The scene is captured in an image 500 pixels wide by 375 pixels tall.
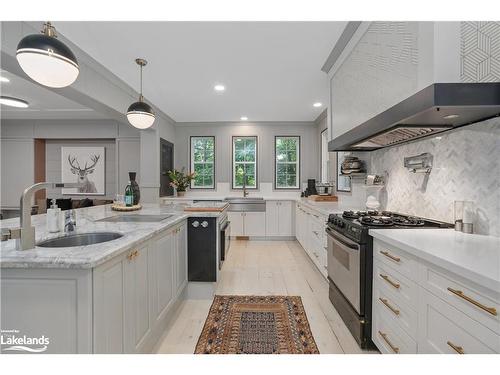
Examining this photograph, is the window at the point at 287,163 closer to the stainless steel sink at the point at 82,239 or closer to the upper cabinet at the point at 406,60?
the upper cabinet at the point at 406,60

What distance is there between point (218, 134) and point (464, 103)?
5093mm

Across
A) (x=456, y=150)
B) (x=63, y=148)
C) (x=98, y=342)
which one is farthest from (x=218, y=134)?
(x=98, y=342)

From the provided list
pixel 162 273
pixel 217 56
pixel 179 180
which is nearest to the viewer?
pixel 162 273

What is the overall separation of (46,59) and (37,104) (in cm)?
432

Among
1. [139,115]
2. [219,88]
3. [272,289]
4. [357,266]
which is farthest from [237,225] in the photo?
[357,266]

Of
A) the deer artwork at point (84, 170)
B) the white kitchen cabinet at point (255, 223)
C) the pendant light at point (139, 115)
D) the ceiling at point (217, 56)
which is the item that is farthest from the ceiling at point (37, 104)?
the white kitchen cabinet at point (255, 223)

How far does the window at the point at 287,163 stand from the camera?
5.99 m

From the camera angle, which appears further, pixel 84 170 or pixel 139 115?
pixel 84 170

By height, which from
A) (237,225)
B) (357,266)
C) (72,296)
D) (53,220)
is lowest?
(237,225)

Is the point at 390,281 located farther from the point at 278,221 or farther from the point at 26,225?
the point at 278,221

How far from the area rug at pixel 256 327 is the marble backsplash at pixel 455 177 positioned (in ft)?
4.70

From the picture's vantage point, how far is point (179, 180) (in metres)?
5.69

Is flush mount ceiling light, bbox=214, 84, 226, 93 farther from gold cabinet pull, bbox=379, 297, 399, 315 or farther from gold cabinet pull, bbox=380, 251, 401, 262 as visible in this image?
gold cabinet pull, bbox=379, 297, 399, 315

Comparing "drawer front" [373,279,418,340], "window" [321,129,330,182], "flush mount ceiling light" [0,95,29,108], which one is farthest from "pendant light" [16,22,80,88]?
"window" [321,129,330,182]
